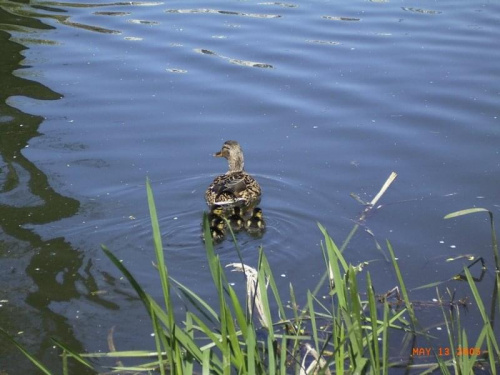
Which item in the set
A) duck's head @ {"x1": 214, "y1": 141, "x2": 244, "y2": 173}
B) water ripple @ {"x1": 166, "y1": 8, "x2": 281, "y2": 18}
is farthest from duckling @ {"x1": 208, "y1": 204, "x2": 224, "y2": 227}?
water ripple @ {"x1": 166, "y1": 8, "x2": 281, "y2": 18}

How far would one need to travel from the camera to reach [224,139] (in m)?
8.12

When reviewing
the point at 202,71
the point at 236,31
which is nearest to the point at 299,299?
the point at 202,71

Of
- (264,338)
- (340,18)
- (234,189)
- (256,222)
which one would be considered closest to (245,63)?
(340,18)

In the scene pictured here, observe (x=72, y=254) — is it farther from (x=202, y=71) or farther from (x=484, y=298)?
(x=202, y=71)

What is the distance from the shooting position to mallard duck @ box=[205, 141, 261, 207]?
6969 mm

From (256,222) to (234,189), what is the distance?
63cm

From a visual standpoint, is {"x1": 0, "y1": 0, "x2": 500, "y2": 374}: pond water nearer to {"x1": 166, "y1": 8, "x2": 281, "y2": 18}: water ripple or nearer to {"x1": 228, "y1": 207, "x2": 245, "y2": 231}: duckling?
{"x1": 166, "y1": 8, "x2": 281, "y2": 18}: water ripple

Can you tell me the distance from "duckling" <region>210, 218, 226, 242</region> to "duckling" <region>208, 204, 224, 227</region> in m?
0.03

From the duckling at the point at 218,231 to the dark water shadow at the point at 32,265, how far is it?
94cm

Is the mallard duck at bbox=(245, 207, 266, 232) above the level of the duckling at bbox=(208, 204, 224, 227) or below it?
above

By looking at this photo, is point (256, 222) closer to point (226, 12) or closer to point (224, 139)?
point (224, 139)

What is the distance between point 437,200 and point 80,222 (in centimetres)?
251

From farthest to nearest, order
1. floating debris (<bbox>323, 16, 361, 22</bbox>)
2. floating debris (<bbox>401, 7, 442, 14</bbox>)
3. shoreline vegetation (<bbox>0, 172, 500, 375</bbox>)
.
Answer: floating debris (<bbox>401, 7, 442, 14</bbox>)
floating debris (<bbox>323, 16, 361, 22</bbox>)
shoreline vegetation (<bbox>0, 172, 500, 375</bbox>)

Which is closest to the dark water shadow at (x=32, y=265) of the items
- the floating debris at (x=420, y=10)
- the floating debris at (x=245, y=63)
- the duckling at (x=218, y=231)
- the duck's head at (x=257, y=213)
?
the duckling at (x=218, y=231)
